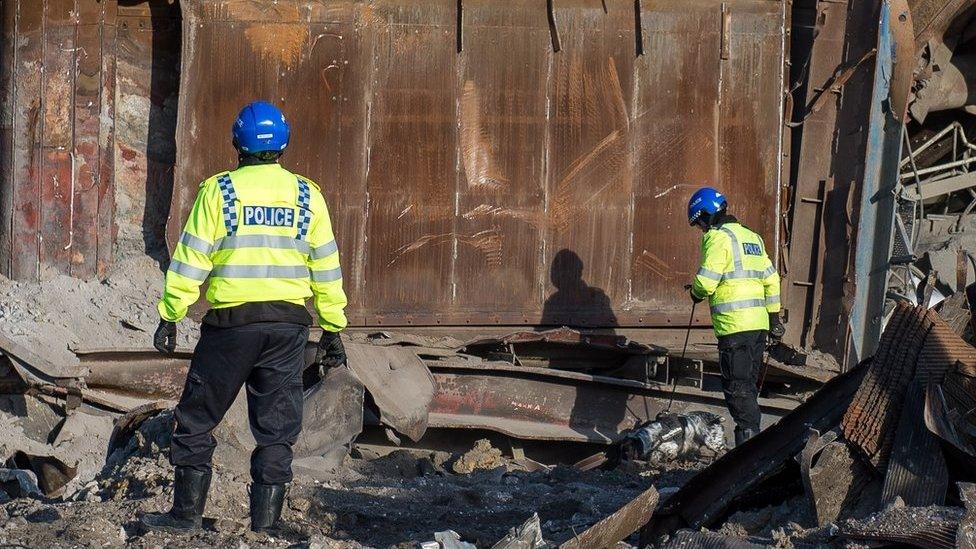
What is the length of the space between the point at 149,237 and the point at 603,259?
11.0 feet

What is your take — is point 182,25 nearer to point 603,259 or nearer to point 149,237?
point 149,237

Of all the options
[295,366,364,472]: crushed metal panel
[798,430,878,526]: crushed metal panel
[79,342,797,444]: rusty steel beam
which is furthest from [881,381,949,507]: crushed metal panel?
[79,342,797,444]: rusty steel beam

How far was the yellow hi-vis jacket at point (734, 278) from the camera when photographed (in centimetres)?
863

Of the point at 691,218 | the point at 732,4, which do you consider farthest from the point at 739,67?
the point at 691,218

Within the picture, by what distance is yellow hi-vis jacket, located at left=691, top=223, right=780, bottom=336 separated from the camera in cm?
863

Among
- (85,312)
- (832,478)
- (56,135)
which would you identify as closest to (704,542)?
(832,478)

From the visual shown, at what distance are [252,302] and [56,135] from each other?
462cm

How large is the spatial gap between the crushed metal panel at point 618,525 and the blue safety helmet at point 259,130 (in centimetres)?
207

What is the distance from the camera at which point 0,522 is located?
5.46 metres

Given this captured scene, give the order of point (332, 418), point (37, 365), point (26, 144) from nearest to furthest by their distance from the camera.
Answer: point (332, 418), point (37, 365), point (26, 144)

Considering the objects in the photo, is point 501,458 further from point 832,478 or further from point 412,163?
point 832,478

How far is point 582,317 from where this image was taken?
385 inches

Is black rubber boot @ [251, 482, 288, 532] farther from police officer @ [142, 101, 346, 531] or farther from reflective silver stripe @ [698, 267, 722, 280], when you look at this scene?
reflective silver stripe @ [698, 267, 722, 280]

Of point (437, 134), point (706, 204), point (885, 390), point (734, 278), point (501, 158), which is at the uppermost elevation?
point (437, 134)
